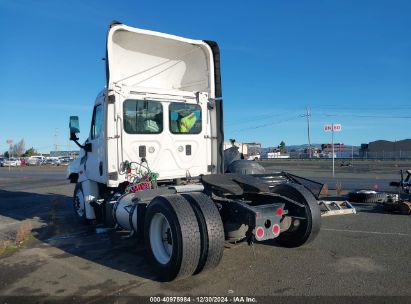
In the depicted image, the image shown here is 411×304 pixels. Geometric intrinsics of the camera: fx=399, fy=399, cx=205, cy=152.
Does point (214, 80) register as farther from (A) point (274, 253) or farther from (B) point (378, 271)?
(B) point (378, 271)

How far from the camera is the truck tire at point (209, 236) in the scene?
466 cm

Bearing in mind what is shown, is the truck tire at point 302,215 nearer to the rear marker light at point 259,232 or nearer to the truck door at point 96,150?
the rear marker light at point 259,232

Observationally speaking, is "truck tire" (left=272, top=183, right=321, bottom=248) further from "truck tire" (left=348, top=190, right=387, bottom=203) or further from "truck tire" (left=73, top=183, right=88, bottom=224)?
"truck tire" (left=348, top=190, right=387, bottom=203)

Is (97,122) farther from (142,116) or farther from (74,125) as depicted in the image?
(142,116)

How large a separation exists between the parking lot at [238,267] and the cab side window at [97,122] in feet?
6.62

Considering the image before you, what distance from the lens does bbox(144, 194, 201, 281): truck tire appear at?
182 inches

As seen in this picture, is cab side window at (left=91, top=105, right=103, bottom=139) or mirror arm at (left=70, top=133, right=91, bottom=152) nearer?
cab side window at (left=91, top=105, right=103, bottom=139)

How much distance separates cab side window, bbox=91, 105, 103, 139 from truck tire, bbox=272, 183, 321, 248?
12.6 feet

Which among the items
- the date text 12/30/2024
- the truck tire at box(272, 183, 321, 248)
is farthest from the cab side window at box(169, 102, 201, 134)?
the date text 12/30/2024

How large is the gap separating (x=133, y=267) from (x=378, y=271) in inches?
128

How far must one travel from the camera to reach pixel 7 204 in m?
13.1

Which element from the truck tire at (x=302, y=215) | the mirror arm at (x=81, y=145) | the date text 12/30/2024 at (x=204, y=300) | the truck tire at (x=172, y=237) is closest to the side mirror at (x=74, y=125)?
the mirror arm at (x=81, y=145)

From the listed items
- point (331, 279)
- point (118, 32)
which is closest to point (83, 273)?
point (331, 279)

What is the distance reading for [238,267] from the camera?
5.42m
